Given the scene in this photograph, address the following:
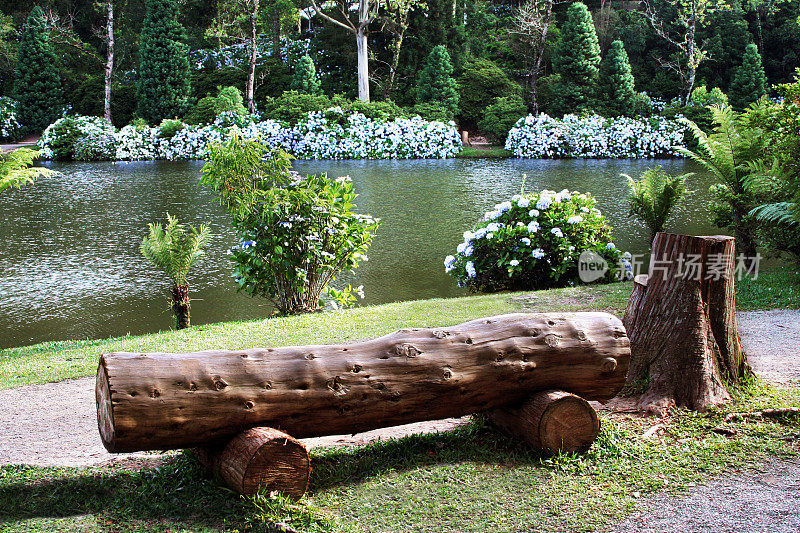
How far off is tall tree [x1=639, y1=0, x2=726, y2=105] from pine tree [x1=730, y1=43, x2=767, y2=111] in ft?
5.46

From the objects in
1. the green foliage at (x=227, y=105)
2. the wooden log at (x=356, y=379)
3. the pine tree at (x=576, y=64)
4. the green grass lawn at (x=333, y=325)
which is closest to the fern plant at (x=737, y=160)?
the green grass lawn at (x=333, y=325)

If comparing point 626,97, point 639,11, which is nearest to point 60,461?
point 626,97

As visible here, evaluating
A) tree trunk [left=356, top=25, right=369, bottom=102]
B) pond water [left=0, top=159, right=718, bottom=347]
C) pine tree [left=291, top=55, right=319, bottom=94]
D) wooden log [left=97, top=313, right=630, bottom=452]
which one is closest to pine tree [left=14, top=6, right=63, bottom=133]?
pond water [left=0, top=159, right=718, bottom=347]

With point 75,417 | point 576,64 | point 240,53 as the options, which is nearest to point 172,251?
point 75,417

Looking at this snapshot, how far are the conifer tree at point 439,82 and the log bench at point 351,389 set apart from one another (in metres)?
25.7

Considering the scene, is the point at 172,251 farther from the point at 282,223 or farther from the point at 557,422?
the point at 557,422

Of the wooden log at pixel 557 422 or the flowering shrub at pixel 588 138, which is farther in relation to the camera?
the flowering shrub at pixel 588 138

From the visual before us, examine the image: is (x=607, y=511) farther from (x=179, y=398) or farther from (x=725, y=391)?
(x=179, y=398)

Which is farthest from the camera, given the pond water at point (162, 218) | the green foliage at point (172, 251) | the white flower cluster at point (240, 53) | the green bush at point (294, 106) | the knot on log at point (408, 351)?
the white flower cluster at point (240, 53)

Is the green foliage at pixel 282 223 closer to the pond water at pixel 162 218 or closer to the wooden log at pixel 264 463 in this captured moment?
the pond water at pixel 162 218

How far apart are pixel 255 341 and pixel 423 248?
5857mm

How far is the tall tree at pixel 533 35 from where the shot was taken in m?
30.6

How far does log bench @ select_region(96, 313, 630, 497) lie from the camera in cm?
321

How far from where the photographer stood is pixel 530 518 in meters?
3.23
